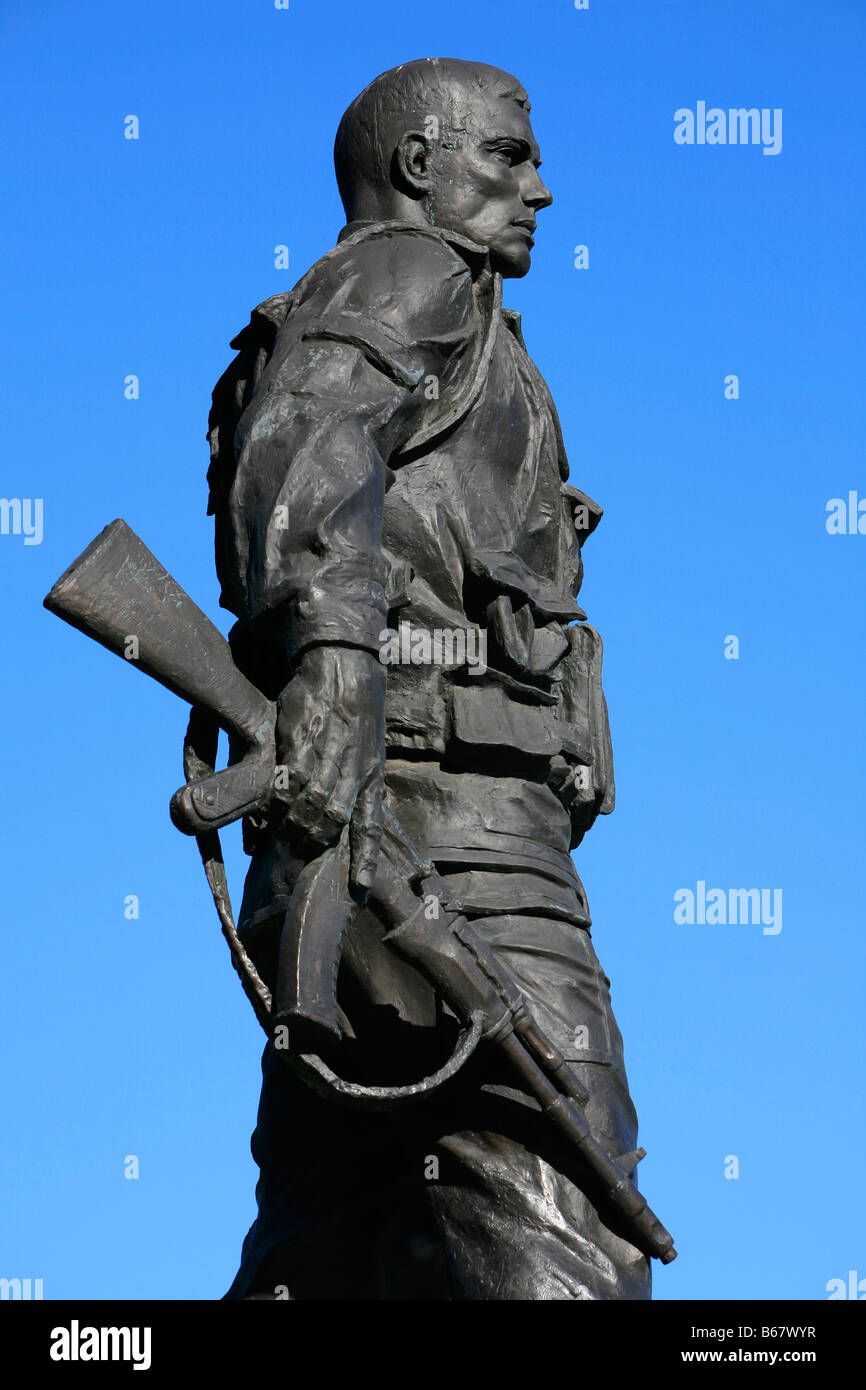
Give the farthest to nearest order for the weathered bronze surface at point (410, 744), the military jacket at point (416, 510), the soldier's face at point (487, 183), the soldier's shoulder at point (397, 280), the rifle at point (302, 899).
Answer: the soldier's face at point (487, 183)
the soldier's shoulder at point (397, 280)
the military jacket at point (416, 510)
the weathered bronze surface at point (410, 744)
the rifle at point (302, 899)

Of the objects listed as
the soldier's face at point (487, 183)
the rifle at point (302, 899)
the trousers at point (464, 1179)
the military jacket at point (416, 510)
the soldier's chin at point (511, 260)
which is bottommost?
the trousers at point (464, 1179)

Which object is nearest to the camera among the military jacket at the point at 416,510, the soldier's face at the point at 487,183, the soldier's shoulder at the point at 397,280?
the military jacket at the point at 416,510

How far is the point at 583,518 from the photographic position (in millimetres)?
7762

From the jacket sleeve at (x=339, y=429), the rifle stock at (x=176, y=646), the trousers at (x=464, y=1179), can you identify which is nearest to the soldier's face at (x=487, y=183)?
the jacket sleeve at (x=339, y=429)

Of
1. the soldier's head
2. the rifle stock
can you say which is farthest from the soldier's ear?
the rifle stock

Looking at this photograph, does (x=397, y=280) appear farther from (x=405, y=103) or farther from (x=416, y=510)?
(x=405, y=103)

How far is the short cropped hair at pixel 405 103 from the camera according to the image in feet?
25.0

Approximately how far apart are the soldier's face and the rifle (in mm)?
1586

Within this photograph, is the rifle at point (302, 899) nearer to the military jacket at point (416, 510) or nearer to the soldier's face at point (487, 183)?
the military jacket at point (416, 510)

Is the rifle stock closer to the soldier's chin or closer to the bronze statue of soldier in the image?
the bronze statue of soldier

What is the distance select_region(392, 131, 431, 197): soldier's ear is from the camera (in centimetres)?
761

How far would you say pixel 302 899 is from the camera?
6.50 metres
